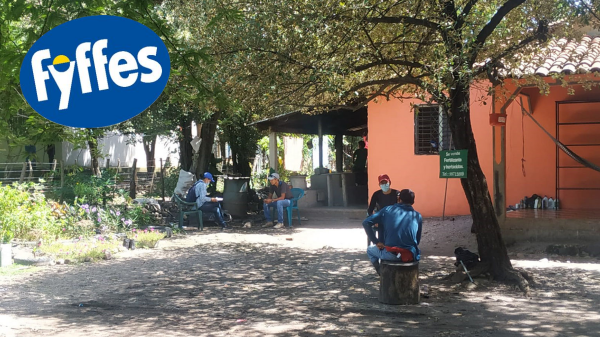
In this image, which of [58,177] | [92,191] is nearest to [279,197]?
[92,191]

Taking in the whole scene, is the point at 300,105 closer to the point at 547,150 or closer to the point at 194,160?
the point at 547,150

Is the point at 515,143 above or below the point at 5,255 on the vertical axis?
above

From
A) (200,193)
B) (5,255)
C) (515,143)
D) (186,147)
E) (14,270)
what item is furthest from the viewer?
(186,147)

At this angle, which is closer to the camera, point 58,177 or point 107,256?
point 107,256

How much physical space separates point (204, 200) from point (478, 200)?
7.46 metres

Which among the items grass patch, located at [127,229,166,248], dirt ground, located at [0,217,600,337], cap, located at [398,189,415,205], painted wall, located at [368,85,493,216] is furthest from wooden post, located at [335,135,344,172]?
cap, located at [398,189,415,205]

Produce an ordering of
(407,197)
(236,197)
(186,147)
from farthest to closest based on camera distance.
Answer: (186,147), (236,197), (407,197)

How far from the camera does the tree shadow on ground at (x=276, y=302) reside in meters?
6.21

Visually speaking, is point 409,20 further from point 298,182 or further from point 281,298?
point 298,182

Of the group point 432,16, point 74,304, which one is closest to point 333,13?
point 432,16

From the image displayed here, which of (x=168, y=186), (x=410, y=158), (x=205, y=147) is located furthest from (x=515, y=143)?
(x=168, y=186)

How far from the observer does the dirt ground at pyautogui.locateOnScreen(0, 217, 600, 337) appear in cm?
624

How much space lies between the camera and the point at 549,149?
12883 millimetres

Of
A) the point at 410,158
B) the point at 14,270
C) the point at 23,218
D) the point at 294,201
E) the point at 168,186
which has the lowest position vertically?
the point at 14,270
